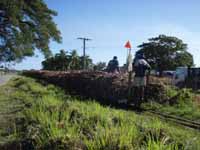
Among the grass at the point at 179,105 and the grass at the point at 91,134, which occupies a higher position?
the grass at the point at 91,134

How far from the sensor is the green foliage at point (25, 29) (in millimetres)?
29434

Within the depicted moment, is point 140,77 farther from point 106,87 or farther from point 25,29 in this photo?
point 25,29

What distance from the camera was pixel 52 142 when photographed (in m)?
4.57

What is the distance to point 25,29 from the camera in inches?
1242

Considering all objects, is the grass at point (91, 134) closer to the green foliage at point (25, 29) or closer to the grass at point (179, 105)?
the grass at point (179, 105)

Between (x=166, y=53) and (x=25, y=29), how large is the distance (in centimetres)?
4346

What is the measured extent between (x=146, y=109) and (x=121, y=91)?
2.25 meters

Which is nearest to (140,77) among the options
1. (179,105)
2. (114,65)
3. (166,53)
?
(179,105)

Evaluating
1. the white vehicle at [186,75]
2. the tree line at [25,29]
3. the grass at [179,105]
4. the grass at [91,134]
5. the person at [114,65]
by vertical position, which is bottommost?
the grass at [179,105]

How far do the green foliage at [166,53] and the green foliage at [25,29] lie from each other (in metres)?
37.2

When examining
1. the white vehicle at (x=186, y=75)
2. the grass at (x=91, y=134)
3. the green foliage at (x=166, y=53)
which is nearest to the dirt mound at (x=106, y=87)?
the grass at (x=91, y=134)

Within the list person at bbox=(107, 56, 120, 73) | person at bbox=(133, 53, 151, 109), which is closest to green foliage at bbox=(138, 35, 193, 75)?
person at bbox=(107, 56, 120, 73)

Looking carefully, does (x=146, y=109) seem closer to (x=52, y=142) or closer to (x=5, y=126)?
(x=5, y=126)

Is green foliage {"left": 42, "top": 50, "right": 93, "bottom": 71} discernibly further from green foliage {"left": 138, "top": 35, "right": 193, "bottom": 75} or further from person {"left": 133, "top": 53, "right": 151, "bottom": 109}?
person {"left": 133, "top": 53, "right": 151, "bottom": 109}
